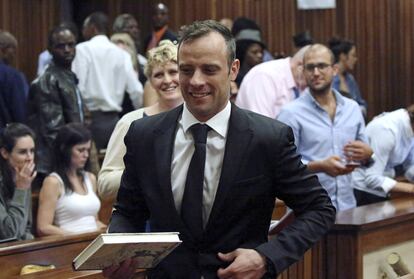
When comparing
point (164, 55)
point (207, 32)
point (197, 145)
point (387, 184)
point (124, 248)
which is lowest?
point (387, 184)

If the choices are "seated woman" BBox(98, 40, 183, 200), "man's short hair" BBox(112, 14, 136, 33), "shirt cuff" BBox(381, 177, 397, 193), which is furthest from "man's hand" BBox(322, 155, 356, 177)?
"man's short hair" BBox(112, 14, 136, 33)

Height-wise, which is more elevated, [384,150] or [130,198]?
[130,198]

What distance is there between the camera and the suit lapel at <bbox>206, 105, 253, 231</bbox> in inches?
96.3

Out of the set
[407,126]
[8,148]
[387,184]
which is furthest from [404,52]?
[8,148]

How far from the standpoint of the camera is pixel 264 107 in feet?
20.4

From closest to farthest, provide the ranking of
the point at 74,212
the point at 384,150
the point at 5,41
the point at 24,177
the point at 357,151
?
the point at 357,151, the point at 24,177, the point at 74,212, the point at 384,150, the point at 5,41

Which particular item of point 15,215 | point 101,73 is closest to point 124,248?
point 15,215

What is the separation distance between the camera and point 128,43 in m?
8.40

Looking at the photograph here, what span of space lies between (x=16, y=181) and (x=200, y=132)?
9.20 ft

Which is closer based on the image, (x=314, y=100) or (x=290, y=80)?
(x=314, y=100)

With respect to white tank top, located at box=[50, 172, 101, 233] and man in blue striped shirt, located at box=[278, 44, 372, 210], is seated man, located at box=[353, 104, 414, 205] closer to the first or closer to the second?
man in blue striped shirt, located at box=[278, 44, 372, 210]

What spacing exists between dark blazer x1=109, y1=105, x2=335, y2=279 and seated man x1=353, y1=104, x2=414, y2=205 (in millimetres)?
3436

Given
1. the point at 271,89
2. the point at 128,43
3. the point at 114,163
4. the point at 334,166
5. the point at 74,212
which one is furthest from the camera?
the point at 128,43

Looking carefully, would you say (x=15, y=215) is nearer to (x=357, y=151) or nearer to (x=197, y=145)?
(x=357, y=151)
